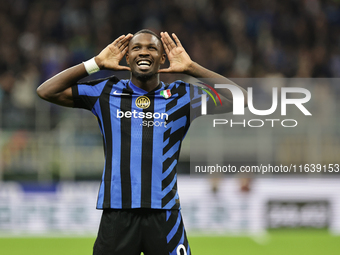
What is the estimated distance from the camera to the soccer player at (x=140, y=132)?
342 centimetres

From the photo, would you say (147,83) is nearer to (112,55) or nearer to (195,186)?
(112,55)

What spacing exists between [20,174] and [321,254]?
5354mm

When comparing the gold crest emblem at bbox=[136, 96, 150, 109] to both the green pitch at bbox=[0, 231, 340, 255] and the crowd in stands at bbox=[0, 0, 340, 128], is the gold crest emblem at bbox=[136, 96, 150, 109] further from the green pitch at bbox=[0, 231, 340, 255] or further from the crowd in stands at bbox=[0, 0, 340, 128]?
the crowd in stands at bbox=[0, 0, 340, 128]

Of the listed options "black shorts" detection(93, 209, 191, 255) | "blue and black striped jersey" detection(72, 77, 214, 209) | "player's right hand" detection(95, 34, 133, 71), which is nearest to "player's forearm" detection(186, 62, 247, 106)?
"blue and black striped jersey" detection(72, 77, 214, 209)

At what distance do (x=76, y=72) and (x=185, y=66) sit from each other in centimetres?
76

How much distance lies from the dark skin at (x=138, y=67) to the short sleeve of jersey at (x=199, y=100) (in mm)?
63

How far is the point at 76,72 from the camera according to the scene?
3.59 metres

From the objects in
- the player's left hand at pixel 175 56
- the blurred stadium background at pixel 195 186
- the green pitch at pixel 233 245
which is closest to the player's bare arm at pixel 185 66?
the player's left hand at pixel 175 56

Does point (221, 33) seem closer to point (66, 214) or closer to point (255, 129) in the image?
point (255, 129)

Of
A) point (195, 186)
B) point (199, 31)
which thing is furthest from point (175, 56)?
point (199, 31)

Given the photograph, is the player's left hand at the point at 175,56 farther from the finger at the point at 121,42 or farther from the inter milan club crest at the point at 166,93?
the finger at the point at 121,42

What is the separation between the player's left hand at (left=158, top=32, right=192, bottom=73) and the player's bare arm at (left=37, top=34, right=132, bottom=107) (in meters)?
0.27

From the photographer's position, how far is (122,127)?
3.55 m

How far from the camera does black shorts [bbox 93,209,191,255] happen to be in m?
3.38
